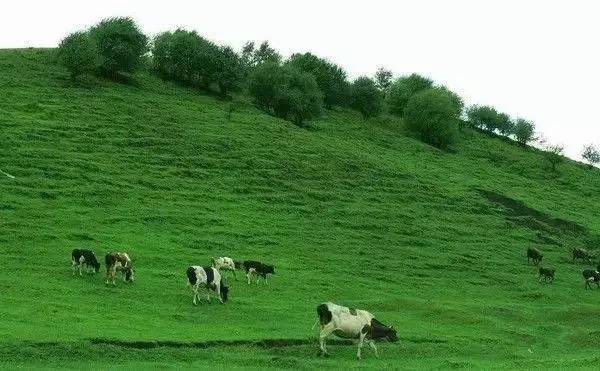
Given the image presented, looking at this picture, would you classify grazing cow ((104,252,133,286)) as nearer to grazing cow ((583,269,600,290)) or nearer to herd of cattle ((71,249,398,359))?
herd of cattle ((71,249,398,359))

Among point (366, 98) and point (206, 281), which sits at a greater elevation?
point (366, 98)

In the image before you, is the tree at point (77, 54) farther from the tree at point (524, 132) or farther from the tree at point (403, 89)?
the tree at point (524, 132)

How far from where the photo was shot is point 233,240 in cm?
5231

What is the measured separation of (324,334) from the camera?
86.8 feet

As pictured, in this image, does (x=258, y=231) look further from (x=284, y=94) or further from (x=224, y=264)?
(x=284, y=94)

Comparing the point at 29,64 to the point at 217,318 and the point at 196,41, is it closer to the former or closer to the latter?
the point at 196,41

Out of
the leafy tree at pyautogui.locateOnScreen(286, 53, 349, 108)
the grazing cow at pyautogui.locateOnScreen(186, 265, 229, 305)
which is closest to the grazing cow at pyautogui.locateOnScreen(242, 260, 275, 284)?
the grazing cow at pyautogui.locateOnScreen(186, 265, 229, 305)

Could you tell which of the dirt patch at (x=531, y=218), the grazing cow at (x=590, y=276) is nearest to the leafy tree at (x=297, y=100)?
the dirt patch at (x=531, y=218)

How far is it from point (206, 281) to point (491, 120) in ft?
374

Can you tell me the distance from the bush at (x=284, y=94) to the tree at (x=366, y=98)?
18450 mm

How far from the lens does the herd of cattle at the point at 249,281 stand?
88.0ft

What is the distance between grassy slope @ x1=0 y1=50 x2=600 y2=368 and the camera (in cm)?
2895

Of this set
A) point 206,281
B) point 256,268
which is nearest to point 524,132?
point 256,268

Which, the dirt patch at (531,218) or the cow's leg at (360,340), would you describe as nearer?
the cow's leg at (360,340)
